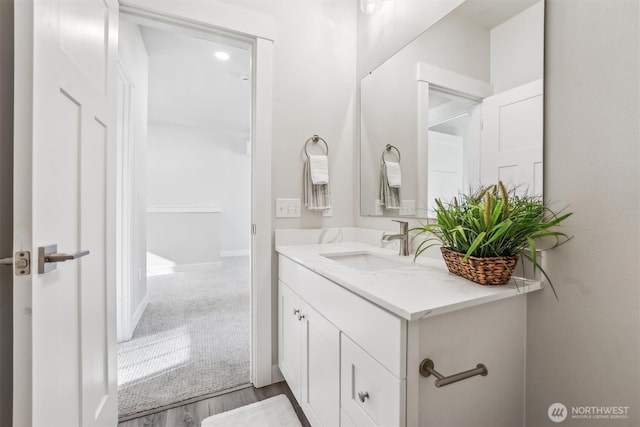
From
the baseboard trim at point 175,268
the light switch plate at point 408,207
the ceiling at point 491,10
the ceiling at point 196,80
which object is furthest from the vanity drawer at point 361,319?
the baseboard trim at point 175,268

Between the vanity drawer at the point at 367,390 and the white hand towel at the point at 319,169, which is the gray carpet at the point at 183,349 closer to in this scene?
the vanity drawer at the point at 367,390

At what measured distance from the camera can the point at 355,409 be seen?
86 centimetres

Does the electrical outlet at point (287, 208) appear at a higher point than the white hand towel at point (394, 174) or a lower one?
lower

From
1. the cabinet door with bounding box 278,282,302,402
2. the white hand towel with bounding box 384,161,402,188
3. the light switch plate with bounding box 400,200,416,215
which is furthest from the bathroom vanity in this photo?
the white hand towel with bounding box 384,161,402,188

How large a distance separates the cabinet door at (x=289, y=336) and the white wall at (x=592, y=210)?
0.93 meters

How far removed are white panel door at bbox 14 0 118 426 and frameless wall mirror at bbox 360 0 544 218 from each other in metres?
1.37

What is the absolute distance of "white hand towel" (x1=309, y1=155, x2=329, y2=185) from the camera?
5.40ft

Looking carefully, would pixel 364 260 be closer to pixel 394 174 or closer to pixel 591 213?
pixel 394 174

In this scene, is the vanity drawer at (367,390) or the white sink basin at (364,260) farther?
the white sink basin at (364,260)

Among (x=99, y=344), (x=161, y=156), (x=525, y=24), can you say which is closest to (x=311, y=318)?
(x=99, y=344)

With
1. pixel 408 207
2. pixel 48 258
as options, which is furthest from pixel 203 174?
pixel 48 258

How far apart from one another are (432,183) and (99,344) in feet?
5.27

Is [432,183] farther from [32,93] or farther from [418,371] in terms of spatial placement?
[32,93]

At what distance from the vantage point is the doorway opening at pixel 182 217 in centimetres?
172
